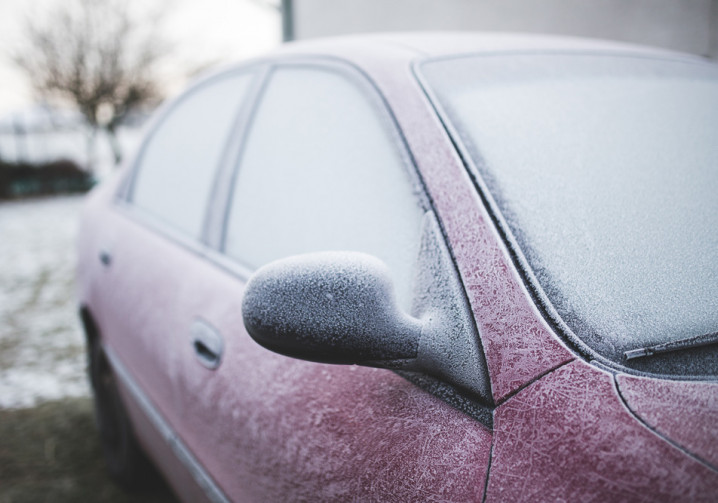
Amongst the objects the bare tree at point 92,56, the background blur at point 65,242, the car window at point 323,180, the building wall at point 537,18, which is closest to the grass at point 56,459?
the background blur at point 65,242

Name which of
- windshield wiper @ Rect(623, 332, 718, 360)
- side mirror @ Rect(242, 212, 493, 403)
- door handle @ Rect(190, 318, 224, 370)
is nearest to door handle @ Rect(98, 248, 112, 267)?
door handle @ Rect(190, 318, 224, 370)

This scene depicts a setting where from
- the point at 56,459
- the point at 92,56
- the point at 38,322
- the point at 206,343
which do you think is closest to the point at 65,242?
the point at 38,322

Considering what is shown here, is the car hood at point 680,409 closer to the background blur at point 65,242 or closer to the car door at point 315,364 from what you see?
the car door at point 315,364

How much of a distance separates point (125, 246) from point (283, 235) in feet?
3.23

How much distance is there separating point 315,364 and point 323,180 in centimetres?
45

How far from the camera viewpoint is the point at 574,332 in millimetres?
820

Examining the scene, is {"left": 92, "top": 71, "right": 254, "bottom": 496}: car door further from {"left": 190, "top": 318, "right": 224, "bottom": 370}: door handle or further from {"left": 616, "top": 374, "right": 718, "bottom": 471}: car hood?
{"left": 616, "top": 374, "right": 718, "bottom": 471}: car hood

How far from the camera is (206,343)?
1.34 m

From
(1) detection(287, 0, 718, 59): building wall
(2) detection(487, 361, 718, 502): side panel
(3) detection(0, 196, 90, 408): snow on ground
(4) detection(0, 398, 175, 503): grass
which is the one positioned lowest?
(3) detection(0, 196, 90, 408): snow on ground

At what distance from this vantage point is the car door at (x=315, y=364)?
2.87ft

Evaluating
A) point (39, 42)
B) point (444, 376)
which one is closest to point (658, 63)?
point (444, 376)

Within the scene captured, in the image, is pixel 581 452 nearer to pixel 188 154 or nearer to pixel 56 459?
pixel 188 154

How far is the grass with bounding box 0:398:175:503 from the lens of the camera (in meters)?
2.43

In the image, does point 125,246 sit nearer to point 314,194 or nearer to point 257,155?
point 257,155
